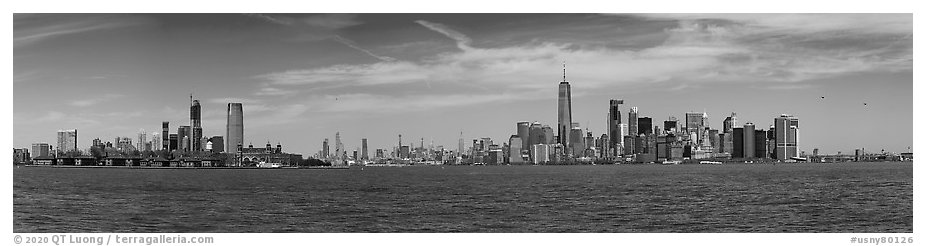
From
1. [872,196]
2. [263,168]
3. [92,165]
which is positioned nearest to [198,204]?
[872,196]

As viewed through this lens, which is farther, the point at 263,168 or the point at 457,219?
the point at 263,168

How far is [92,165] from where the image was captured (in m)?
65.8

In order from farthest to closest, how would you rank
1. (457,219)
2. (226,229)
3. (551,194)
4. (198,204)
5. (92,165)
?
(92,165) → (551,194) → (198,204) → (457,219) → (226,229)

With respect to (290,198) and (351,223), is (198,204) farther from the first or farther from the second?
(351,223)

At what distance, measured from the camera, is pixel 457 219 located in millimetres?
20109

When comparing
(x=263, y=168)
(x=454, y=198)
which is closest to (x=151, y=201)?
(x=454, y=198)

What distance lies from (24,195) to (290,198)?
25.6 feet

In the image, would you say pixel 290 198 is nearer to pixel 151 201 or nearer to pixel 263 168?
pixel 151 201

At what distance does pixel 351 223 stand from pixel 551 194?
36.6 feet
